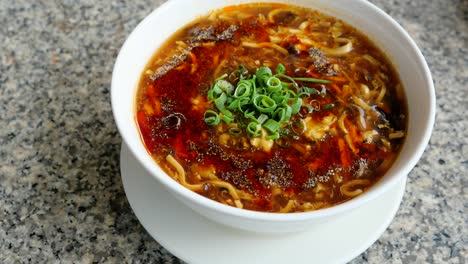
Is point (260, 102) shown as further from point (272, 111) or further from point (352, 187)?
point (352, 187)

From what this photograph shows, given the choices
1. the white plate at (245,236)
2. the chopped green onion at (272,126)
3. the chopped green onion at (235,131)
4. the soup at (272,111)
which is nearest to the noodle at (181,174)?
the soup at (272,111)

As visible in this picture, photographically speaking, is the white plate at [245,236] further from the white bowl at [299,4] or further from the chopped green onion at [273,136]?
the chopped green onion at [273,136]

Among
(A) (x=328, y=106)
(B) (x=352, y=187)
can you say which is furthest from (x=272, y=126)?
(B) (x=352, y=187)

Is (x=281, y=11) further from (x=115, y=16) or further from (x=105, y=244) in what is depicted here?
(x=105, y=244)

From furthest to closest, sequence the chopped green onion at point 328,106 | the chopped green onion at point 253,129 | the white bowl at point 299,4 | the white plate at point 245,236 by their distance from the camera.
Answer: the chopped green onion at point 328,106
the chopped green onion at point 253,129
the white plate at point 245,236
the white bowl at point 299,4

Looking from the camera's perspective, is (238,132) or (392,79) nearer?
(238,132)

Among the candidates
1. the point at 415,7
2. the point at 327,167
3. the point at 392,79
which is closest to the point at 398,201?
the point at 327,167
